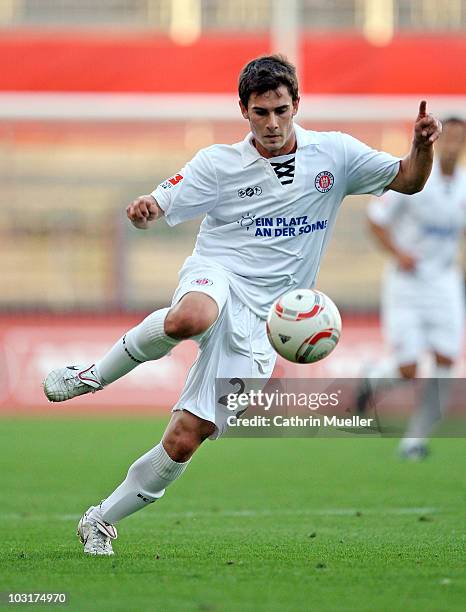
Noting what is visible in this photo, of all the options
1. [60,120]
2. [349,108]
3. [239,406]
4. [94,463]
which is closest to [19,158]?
[60,120]

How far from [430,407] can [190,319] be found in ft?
20.0

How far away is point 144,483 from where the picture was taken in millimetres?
6312

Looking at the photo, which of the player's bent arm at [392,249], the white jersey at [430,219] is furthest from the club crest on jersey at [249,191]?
the white jersey at [430,219]

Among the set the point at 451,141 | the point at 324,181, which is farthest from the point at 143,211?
the point at 451,141

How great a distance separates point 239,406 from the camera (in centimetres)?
643

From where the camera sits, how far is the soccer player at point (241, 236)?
20.4 feet

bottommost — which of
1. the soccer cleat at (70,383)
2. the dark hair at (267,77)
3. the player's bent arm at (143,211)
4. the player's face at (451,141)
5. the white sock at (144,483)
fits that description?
the white sock at (144,483)

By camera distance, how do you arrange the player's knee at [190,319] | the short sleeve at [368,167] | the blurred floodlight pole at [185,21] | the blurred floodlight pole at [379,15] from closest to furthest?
the player's knee at [190,319]
the short sleeve at [368,167]
the blurred floodlight pole at [185,21]
the blurred floodlight pole at [379,15]

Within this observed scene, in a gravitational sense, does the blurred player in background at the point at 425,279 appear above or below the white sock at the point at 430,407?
above

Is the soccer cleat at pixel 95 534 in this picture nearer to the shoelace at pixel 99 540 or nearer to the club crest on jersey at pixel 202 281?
the shoelace at pixel 99 540

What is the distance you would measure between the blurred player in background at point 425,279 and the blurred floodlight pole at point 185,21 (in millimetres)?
11447

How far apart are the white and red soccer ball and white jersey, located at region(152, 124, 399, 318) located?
393 millimetres

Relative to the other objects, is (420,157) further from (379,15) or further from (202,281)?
(379,15)

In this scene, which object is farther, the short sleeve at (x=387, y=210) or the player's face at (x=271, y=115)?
the short sleeve at (x=387, y=210)
